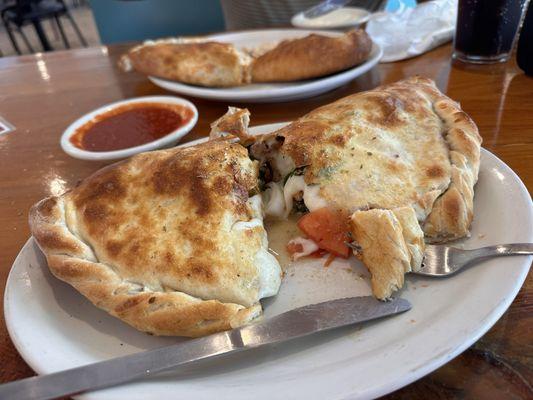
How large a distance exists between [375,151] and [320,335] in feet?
2.33

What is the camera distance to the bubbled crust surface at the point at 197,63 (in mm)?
2656

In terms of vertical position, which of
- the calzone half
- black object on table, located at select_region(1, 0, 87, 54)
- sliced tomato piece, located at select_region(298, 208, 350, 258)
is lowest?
black object on table, located at select_region(1, 0, 87, 54)

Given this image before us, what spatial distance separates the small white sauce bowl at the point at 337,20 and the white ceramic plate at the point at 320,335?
2541mm

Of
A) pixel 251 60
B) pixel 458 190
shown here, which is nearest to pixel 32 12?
pixel 251 60

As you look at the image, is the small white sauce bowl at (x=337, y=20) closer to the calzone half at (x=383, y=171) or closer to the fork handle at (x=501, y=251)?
the calzone half at (x=383, y=171)

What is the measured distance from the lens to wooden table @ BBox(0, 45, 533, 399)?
3.43ft

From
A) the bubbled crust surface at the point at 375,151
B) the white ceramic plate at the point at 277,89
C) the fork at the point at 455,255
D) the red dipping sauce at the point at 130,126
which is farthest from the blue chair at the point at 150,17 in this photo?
the fork at the point at 455,255

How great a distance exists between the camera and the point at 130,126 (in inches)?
91.2

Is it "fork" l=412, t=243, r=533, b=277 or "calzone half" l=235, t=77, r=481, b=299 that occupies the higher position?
"calzone half" l=235, t=77, r=481, b=299

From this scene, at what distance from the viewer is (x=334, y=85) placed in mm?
2471

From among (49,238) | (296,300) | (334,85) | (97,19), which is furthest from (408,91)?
(97,19)

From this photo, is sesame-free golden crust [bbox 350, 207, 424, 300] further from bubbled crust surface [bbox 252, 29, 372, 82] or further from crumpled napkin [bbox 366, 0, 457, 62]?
crumpled napkin [bbox 366, 0, 457, 62]

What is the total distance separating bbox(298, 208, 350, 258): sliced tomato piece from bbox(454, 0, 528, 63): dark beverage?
6.74ft

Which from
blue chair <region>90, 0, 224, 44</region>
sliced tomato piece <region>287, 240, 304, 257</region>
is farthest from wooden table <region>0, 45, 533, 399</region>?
blue chair <region>90, 0, 224, 44</region>
